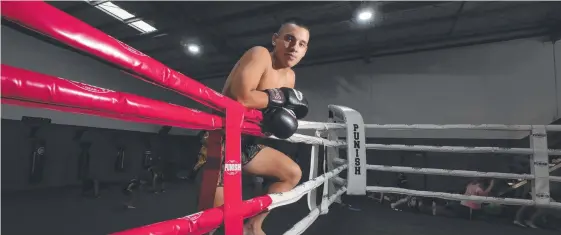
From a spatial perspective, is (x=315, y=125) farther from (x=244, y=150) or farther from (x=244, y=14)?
(x=244, y=14)

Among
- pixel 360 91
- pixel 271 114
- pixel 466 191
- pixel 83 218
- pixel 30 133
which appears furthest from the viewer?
pixel 360 91

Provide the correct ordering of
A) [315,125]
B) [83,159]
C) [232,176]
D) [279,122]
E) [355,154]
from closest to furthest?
[232,176] → [279,122] → [315,125] → [355,154] → [83,159]

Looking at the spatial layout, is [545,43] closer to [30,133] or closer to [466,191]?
[466,191]

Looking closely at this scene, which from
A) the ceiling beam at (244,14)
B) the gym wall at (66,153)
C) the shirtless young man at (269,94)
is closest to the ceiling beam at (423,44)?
the ceiling beam at (244,14)

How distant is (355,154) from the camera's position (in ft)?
9.79

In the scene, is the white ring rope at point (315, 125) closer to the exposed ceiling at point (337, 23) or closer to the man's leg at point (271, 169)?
the man's leg at point (271, 169)

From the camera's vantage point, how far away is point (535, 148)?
2.54 m

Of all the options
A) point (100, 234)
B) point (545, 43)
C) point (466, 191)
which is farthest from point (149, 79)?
point (545, 43)

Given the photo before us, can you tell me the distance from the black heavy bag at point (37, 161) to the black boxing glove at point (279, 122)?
242 inches

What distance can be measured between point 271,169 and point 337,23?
5.30 m

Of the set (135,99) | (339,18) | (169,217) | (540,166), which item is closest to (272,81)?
(135,99)

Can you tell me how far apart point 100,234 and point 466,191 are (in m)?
4.15

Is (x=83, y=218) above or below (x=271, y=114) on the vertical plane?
below

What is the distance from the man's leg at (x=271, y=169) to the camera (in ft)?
4.70
